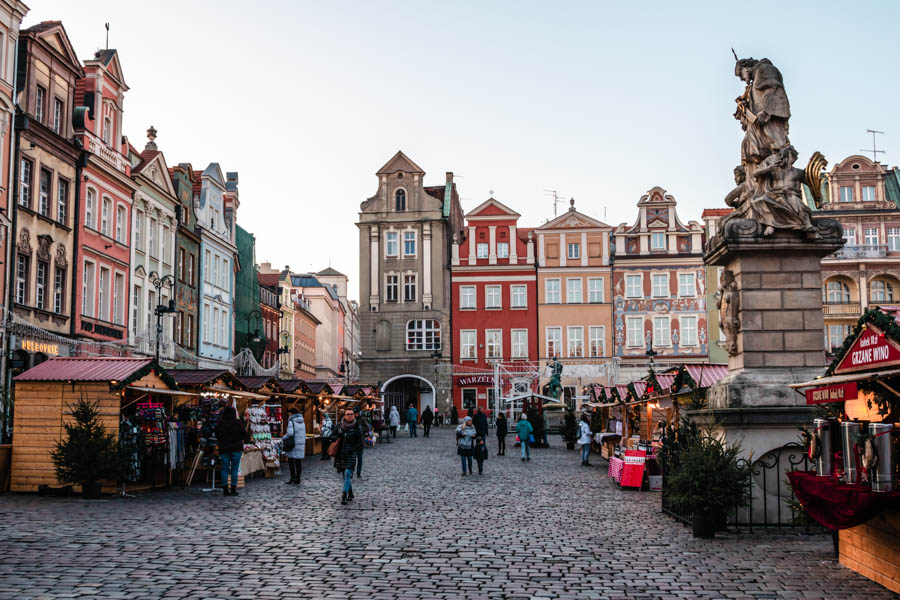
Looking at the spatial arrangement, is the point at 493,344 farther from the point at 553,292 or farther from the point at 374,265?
the point at 374,265

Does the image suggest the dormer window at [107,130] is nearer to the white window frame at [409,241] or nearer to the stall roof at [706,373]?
the stall roof at [706,373]

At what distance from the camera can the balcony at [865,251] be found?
56.5 meters

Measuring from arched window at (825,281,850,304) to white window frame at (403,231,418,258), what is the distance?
1000 inches

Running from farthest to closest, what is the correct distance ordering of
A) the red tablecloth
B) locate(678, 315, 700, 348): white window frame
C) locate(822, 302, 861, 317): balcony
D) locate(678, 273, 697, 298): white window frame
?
locate(678, 273, 697, 298): white window frame, locate(678, 315, 700, 348): white window frame, locate(822, 302, 861, 317): balcony, the red tablecloth

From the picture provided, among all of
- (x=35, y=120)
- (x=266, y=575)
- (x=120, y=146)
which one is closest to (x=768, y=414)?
(x=266, y=575)

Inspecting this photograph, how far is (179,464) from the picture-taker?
19469 mm

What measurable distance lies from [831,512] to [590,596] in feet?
7.52

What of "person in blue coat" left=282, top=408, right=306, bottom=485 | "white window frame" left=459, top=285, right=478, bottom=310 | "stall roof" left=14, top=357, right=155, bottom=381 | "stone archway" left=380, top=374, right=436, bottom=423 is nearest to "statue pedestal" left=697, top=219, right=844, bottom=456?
"person in blue coat" left=282, top=408, right=306, bottom=485

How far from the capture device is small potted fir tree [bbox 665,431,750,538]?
11.8 m

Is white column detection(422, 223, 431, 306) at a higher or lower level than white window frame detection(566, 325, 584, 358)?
higher

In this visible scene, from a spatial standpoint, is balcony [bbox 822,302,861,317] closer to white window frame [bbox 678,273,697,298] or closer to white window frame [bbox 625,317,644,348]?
white window frame [bbox 678,273,697,298]

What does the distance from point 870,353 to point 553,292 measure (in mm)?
51930

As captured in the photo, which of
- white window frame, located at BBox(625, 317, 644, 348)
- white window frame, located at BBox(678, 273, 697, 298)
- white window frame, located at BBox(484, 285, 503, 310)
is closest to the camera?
white window frame, located at BBox(678, 273, 697, 298)

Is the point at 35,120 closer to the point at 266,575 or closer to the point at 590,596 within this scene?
the point at 266,575
